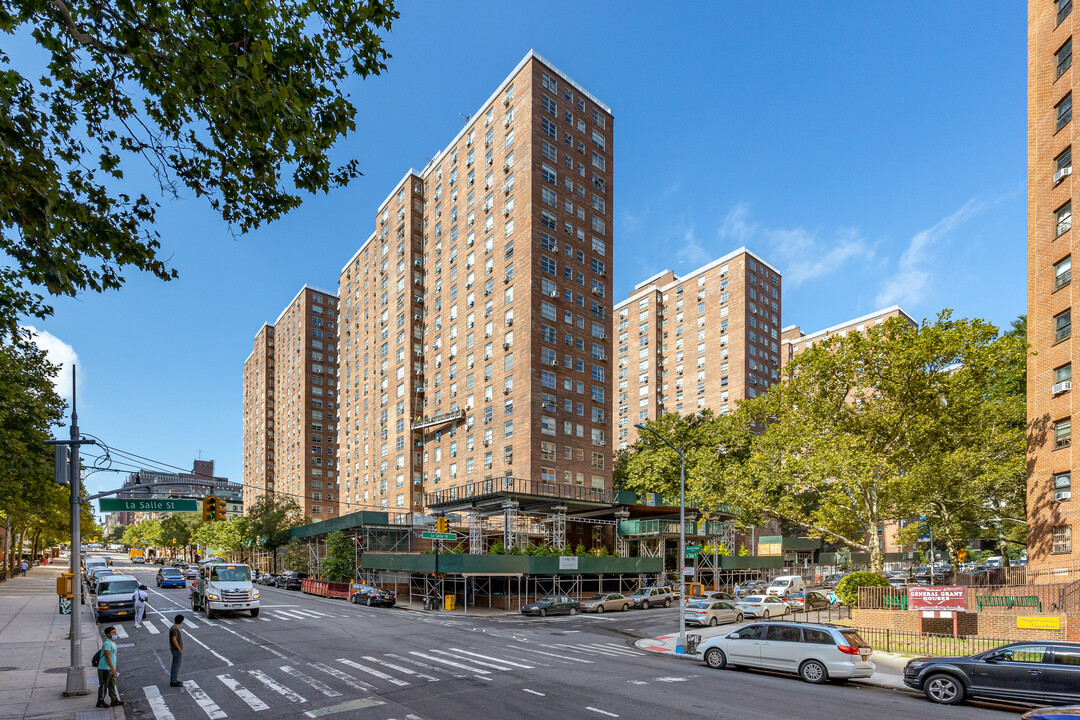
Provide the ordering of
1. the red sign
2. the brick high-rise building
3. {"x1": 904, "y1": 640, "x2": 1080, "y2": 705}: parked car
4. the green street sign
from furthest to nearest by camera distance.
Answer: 1. the brick high-rise building
2. the red sign
3. the green street sign
4. {"x1": 904, "y1": 640, "x2": 1080, "y2": 705}: parked car

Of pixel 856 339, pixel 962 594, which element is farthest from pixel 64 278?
pixel 856 339

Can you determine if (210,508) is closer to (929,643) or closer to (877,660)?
(877,660)

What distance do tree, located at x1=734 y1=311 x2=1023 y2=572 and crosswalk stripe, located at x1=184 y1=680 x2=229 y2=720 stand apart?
2745 cm

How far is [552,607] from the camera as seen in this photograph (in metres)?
39.8

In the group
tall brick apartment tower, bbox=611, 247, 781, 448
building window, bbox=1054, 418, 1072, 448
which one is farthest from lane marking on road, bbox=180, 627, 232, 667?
tall brick apartment tower, bbox=611, 247, 781, 448

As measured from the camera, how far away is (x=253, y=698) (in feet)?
50.3

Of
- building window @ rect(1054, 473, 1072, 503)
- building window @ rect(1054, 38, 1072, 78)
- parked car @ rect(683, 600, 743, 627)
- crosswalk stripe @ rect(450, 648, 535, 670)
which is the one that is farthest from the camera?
parked car @ rect(683, 600, 743, 627)

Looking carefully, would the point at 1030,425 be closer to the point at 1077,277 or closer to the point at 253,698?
the point at 1077,277

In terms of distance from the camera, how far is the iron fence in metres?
22.8

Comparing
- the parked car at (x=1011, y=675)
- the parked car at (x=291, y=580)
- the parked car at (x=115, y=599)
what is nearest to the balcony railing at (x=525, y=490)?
the parked car at (x=291, y=580)

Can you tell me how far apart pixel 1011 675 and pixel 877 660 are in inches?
323

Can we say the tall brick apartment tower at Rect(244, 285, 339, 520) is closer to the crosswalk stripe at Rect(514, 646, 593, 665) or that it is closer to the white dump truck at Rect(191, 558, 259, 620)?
the white dump truck at Rect(191, 558, 259, 620)

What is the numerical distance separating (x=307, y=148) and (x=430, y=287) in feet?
204

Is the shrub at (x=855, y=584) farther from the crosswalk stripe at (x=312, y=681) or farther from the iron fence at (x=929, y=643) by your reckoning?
the crosswalk stripe at (x=312, y=681)
